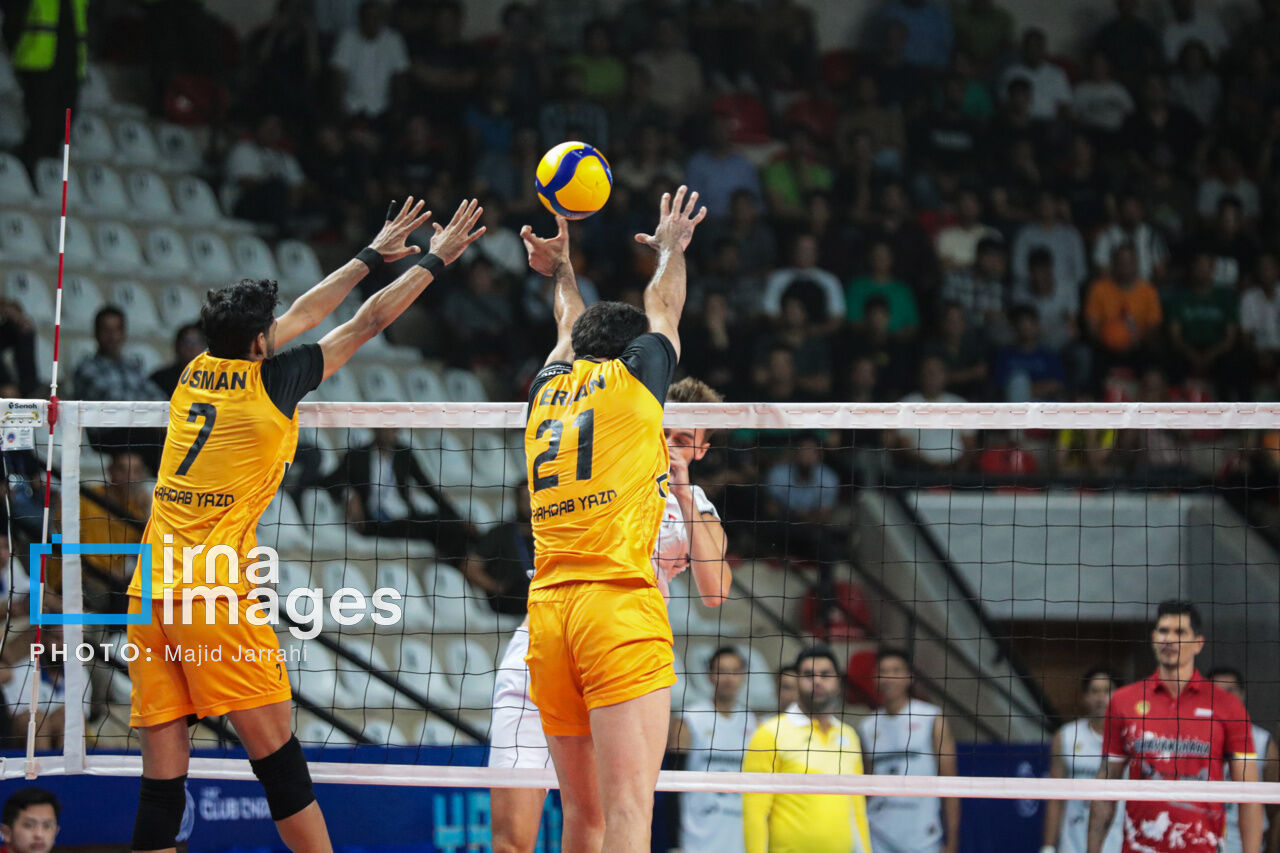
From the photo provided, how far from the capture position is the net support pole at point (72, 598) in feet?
18.3

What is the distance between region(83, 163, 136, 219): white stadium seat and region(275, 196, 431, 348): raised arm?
21.8ft

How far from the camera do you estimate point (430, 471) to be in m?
10.3

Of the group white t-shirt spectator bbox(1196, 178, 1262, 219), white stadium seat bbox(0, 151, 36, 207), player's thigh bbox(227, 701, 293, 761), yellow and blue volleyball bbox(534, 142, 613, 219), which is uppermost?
white t-shirt spectator bbox(1196, 178, 1262, 219)

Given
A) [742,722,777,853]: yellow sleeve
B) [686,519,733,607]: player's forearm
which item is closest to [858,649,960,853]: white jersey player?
[742,722,777,853]: yellow sleeve

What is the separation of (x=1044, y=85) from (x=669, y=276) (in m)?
9.51

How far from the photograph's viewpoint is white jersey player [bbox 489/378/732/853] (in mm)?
5480

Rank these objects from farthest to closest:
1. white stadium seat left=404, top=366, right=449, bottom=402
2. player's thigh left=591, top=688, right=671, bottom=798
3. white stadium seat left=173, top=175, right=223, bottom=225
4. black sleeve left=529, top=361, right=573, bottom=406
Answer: white stadium seat left=173, top=175, right=223, bottom=225
white stadium seat left=404, top=366, right=449, bottom=402
black sleeve left=529, top=361, right=573, bottom=406
player's thigh left=591, top=688, right=671, bottom=798

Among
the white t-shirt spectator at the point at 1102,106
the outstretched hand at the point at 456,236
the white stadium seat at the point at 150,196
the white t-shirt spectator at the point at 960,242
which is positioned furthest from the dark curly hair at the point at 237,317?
the white t-shirt spectator at the point at 1102,106

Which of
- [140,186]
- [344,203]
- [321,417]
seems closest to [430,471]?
[344,203]

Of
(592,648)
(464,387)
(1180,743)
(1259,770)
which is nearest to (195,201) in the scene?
(464,387)

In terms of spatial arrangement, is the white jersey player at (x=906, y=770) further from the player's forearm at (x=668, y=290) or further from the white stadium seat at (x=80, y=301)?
the white stadium seat at (x=80, y=301)

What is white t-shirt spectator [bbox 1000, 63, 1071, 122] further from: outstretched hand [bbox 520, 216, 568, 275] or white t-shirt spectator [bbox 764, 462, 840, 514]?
outstretched hand [bbox 520, 216, 568, 275]

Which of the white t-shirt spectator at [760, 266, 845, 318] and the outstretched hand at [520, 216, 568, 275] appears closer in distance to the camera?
the outstretched hand at [520, 216, 568, 275]

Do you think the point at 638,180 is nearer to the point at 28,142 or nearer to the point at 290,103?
the point at 290,103
